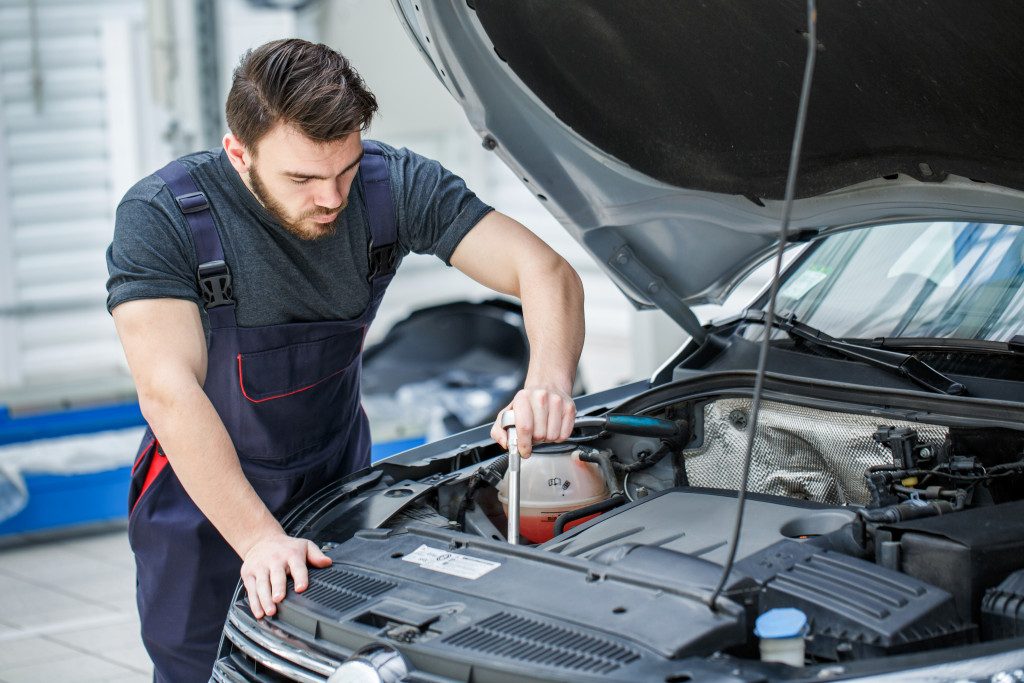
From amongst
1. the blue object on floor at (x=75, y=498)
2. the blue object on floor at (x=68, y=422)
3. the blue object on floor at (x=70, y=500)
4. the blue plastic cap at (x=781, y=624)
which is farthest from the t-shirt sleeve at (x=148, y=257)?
the blue object on floor at (x=68, y=422)

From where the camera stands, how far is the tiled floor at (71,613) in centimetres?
390

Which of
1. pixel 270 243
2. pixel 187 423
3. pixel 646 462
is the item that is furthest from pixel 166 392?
pixel 646 462

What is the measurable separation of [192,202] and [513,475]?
0.88 meters

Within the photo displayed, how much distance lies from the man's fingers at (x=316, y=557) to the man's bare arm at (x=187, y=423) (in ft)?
0.08

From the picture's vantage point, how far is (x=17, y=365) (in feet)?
21.8

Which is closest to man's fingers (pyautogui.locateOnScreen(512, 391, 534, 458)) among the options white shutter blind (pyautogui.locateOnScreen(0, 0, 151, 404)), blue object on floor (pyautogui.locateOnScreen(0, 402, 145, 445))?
blue object on floor (pyautogui.locateOnScreen(0, 402, 145, 445))

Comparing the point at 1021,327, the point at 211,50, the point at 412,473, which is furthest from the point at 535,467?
the point at 211,50

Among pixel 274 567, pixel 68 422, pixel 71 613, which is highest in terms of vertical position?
pixel 274 567

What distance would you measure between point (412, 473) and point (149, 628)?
0.66 meters

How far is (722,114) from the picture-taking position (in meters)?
2.62

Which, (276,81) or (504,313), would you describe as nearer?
(276,81)

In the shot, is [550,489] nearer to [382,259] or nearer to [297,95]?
[382,259]

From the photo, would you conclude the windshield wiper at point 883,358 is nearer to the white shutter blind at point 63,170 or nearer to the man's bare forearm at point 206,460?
the man's bare forearm at point 206,460

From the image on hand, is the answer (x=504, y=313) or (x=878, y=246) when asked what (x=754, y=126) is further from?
(x=504, y=313)
